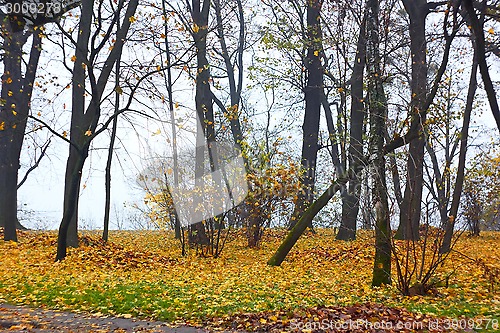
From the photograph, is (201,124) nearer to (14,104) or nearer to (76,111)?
(76,111)

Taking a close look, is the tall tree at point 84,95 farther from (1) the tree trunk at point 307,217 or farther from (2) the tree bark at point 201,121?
(1) the tree trunk at point 307,217

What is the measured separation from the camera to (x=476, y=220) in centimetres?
1939

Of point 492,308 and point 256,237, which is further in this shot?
point 256,237

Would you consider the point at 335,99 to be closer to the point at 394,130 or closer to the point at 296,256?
the point at 296,256

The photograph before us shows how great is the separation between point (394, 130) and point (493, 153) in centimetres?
1286

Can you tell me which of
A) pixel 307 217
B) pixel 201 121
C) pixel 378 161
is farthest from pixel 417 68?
pixel 201 121

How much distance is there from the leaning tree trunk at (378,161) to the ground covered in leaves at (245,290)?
1.57ft

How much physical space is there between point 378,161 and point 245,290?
3.26 metres

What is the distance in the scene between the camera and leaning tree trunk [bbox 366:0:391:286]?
315 inches

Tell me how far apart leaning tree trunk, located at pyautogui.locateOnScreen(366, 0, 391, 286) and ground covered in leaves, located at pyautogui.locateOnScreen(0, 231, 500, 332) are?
0.48m

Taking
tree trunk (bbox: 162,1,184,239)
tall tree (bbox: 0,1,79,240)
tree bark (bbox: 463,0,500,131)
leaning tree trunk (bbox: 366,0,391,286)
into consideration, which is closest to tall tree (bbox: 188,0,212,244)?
tree trunk (bbox: 162,1,184,239)

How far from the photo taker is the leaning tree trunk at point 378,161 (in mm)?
8008

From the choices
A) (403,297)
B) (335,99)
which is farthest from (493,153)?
(403,297)

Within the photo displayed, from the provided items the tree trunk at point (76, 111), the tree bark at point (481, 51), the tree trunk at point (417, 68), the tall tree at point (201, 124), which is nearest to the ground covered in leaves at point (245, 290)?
the tree trunk at point (76, 111)
